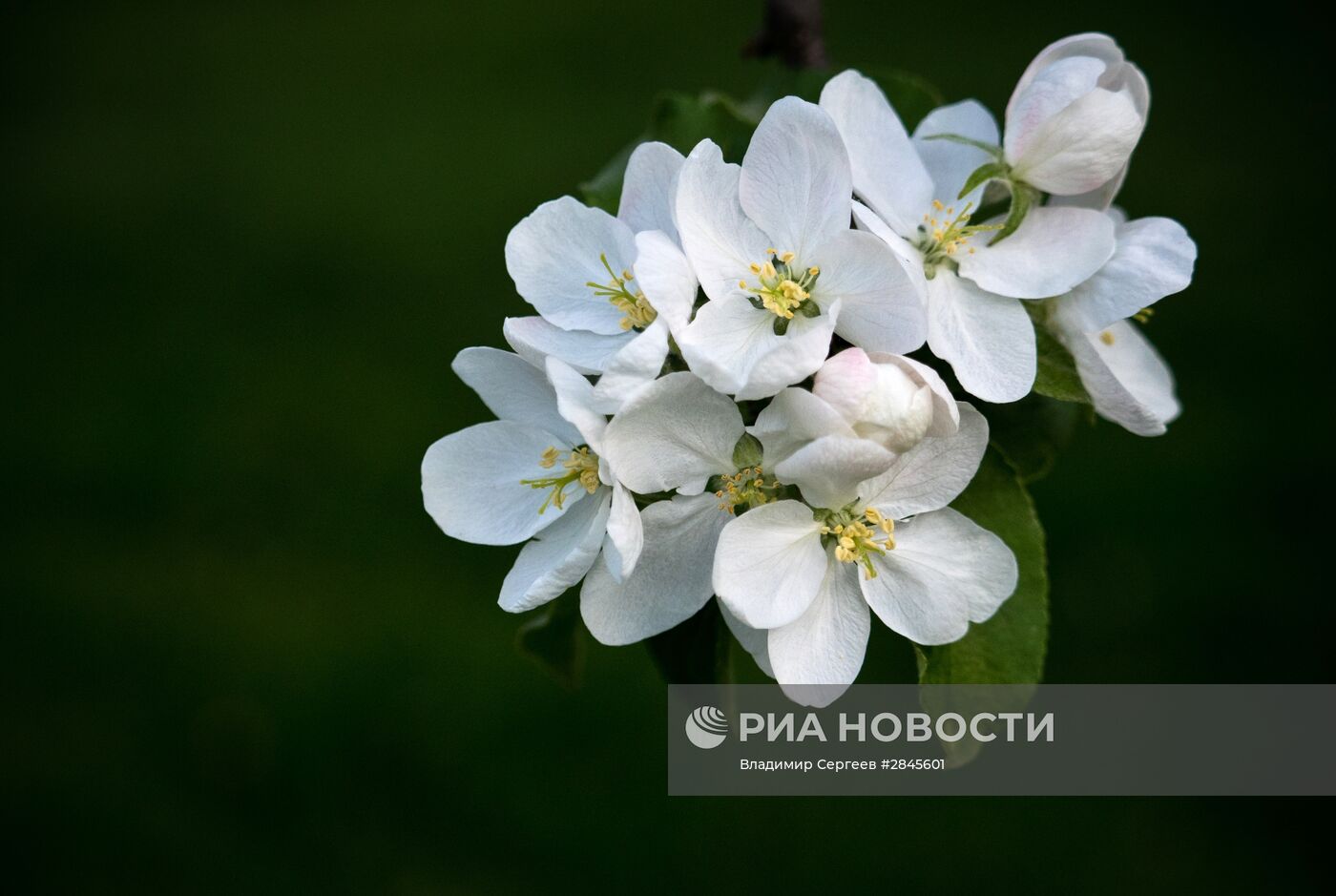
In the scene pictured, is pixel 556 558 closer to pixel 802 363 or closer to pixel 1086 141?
pixel 802 363

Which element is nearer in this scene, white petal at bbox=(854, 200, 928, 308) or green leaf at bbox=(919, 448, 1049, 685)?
white petal at bbox=(854, 200, 928, 308)

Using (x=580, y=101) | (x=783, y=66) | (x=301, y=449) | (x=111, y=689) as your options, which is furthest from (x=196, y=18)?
(x=783, y=66)

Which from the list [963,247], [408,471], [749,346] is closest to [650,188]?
[749,346]

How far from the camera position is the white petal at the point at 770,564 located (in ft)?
3.31

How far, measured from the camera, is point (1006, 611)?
1211 millimetres

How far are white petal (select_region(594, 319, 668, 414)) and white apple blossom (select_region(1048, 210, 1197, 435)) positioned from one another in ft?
1.44

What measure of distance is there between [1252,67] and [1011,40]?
29.8 inches

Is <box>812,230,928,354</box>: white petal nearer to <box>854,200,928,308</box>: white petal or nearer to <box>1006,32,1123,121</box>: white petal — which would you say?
<box>854,200,928,308</box>: white petal

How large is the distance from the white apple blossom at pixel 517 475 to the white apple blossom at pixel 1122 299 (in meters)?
0.48

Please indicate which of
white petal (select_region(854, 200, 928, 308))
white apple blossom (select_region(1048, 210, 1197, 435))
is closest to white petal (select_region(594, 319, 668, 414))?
white petal (select_region(854, 200, 928, 308))

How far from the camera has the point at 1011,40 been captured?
→ 392 centimetres

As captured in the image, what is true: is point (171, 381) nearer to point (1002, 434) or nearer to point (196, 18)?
point (196, 18)

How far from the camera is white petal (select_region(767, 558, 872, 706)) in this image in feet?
3.45

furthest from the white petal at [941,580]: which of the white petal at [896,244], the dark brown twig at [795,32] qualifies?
the dark brown twig at [795,32]
